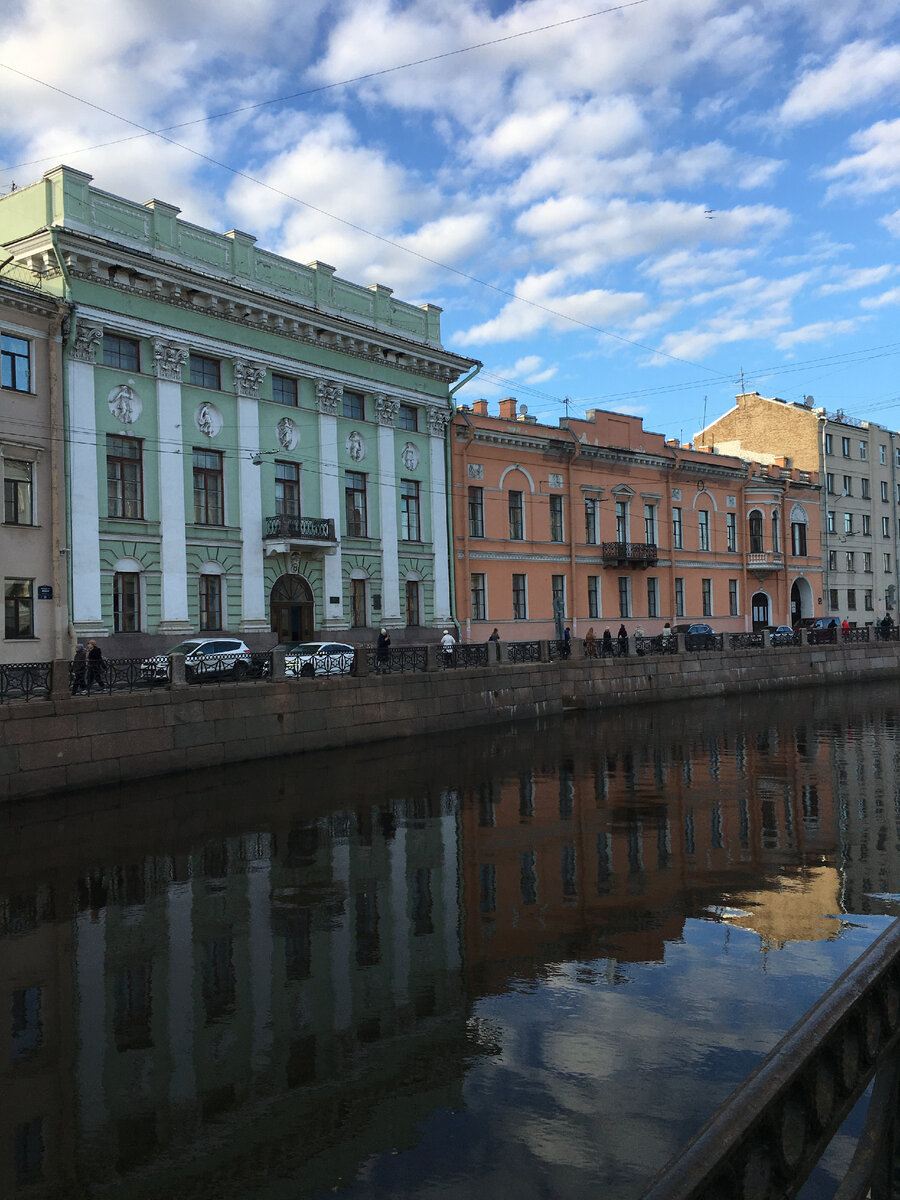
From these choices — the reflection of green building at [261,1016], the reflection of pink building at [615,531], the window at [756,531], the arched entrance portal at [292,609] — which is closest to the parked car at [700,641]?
the reflection of pink building at [615,531]

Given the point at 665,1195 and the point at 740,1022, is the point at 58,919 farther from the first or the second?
the point at 665,1195

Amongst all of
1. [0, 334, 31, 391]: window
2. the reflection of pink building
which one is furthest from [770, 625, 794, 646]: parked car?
[0, 334, 31, 391]: window

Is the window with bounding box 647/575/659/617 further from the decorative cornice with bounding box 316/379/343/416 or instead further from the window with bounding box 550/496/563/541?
the decorative cornice with bounding box 316/379/343/416

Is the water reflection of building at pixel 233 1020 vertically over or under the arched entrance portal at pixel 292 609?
under

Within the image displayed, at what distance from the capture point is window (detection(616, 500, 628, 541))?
38.3 m

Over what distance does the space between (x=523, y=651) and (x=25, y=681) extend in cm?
1422

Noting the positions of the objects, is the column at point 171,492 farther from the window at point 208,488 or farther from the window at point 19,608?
the window at point 19,608

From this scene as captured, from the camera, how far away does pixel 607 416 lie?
37.8 meters

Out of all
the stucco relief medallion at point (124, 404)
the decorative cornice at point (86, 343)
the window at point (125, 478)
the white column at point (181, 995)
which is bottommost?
the white column at point (181, 995)

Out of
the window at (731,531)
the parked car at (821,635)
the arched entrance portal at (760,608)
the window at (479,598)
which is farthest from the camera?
the arched entrance portal at (760,608)

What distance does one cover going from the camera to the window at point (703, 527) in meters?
42.2

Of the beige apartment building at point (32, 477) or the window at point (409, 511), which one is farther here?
the window at point (409, 511)

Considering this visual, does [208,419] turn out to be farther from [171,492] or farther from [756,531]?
[756,531]

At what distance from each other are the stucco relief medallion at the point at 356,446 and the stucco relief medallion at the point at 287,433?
2012 millimetres
